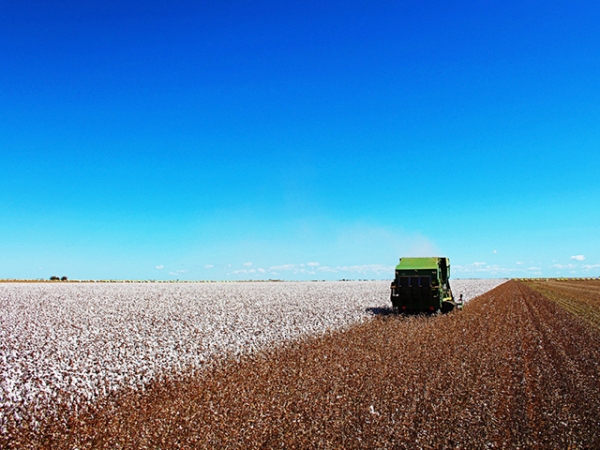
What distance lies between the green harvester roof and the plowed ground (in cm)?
1053

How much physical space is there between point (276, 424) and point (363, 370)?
380 centimetres

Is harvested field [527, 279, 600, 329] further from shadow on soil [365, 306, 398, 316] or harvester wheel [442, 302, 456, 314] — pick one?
shadow on soil [365, 306, 398, 316]

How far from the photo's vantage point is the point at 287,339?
16062 millimetres

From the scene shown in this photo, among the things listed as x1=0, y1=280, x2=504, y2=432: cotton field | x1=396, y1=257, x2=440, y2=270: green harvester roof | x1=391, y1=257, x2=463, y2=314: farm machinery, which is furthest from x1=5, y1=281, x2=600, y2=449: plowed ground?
x1=396, y1=257, x2=440, y2=270: green harvester roof

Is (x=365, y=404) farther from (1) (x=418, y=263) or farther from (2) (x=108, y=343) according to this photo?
(1) (x=418, y=263)

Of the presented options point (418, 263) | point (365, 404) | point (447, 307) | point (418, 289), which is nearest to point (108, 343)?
point (365, 404)

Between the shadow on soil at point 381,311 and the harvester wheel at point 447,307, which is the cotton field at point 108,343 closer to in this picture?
the shadow on soil at point 381,311

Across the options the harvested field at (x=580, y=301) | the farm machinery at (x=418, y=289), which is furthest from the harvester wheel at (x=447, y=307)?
the harvested field at (x=580, y=301)

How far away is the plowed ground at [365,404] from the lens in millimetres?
7324

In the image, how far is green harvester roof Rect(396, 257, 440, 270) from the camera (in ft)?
80.0

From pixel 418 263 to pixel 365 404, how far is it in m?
17.2

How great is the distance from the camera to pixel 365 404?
870cm

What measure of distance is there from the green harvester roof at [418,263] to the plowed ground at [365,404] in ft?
34.5

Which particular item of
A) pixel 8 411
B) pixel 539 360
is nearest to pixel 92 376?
pixel 8 411
